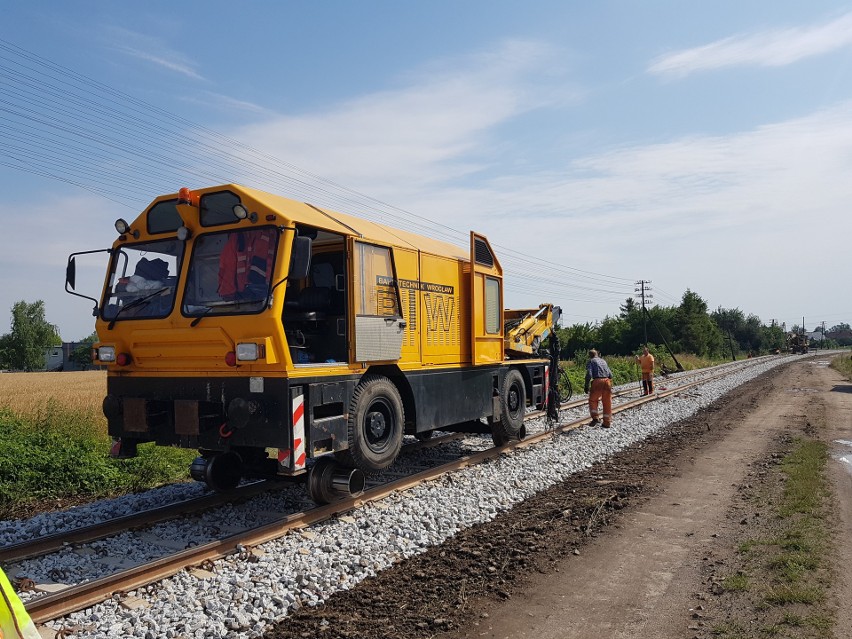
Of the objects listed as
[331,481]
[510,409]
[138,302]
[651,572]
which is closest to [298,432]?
[331,481]

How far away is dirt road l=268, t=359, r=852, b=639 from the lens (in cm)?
434

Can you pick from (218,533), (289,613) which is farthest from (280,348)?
A: (289,613)

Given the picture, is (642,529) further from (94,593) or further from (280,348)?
(94,593)

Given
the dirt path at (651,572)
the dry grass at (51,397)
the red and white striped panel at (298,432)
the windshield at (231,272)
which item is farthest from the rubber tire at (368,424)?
the dry grass at (51,397)

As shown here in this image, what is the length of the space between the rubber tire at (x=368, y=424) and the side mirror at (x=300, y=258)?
4.98ft

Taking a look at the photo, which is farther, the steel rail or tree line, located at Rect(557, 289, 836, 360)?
tree line, located at Rect(557, 289, 836, 360)

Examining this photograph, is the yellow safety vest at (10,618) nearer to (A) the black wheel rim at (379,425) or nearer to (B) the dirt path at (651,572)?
(B) the dirt path at (651,572)

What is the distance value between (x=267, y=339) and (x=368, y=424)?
180cm

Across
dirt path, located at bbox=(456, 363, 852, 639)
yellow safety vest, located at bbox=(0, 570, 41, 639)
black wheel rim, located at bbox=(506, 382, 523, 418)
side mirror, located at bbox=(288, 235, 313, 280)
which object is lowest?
dirt path, located at bbox=(456, 363, 852, 639)

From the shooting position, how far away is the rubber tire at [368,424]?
6.91 m

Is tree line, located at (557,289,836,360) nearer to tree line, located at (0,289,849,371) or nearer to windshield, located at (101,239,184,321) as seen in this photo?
tree line, located at (0,289,849,371)

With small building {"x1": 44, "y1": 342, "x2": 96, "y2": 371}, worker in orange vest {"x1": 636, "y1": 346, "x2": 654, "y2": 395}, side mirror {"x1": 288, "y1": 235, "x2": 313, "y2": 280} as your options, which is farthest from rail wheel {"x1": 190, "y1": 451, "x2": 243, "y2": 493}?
small building {"x1": 44, "y1": 342, "x2": 96, "y2": 371}

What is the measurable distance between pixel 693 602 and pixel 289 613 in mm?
2880

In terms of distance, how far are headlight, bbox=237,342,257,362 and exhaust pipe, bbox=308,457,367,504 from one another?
58.8 inches
